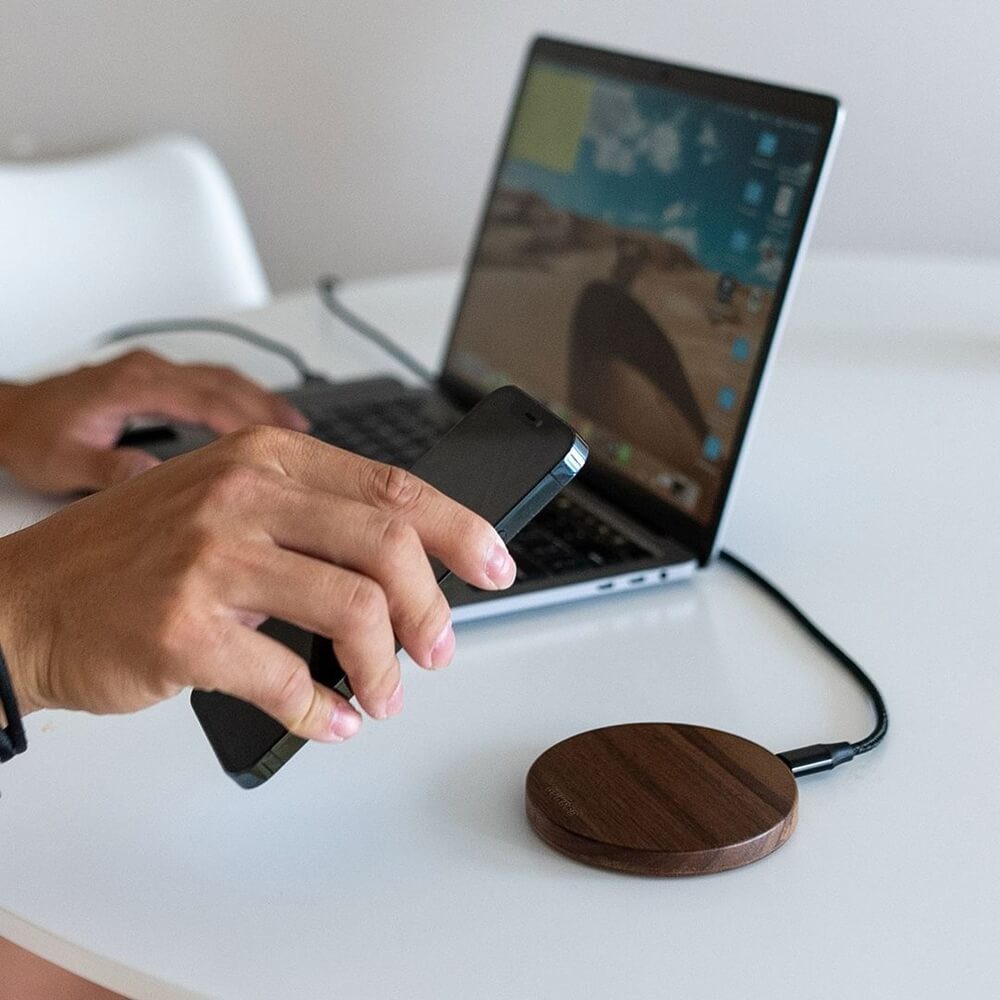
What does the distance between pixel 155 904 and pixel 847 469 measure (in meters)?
0.61

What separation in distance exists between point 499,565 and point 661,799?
12cm

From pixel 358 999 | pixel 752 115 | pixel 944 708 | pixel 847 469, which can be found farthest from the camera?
pixel 847 469

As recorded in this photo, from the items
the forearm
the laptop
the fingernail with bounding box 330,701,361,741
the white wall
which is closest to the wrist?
the forearm

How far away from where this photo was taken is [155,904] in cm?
57

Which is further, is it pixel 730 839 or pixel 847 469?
pixel 847 469

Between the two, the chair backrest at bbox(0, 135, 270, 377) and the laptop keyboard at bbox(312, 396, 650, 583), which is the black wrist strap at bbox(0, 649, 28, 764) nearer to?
the laptop keyboard at bbox(312, 396, 650, 583)

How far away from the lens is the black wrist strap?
58 centimetres

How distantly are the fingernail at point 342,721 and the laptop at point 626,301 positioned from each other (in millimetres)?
213

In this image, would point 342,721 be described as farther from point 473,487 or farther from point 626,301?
point 626,301

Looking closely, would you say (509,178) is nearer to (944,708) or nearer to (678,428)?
(678,428)

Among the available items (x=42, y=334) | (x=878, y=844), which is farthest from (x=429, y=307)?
(x=878, y=844)

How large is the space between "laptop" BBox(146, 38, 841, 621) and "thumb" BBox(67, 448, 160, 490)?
170 mm

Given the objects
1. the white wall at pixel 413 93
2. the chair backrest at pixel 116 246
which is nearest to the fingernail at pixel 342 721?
the chair backrest at pixel 116 246

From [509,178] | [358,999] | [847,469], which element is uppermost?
[509,178]
